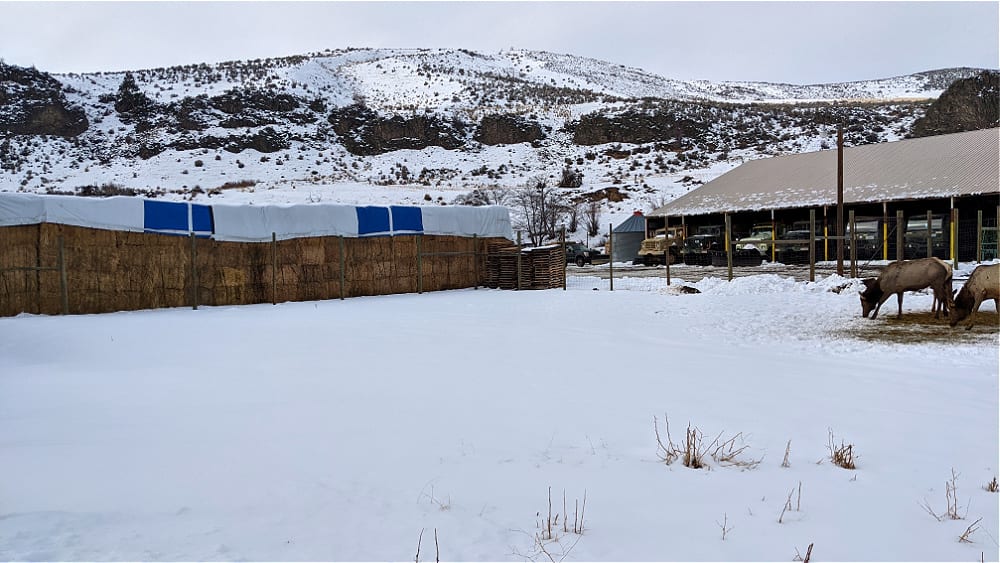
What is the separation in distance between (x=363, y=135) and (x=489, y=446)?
68065 mm

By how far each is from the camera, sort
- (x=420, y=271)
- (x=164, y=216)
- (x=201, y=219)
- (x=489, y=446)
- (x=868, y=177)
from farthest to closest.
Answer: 1. (x=868, y=177)
2. (x=420, y=271)
3. (x=201, y=219)
4. (x=164, y=216)
5. (x=489, y=446)

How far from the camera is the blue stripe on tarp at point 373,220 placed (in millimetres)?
19375

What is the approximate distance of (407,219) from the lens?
66.5 feet

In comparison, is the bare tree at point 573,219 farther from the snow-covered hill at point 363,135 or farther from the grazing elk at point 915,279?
the grazing elk at point 915,279

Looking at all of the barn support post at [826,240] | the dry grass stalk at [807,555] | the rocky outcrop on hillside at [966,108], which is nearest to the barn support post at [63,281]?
the dry grass stalk at [807,555]

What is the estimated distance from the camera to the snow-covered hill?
5228 cm

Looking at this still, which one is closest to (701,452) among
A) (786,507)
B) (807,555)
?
(786,507)

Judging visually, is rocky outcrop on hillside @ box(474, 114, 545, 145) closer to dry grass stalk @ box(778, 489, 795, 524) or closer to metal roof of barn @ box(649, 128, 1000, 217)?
metal roof of barn @ box(649, 128, 1000, 217)

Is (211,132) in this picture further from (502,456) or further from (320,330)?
(502,456)

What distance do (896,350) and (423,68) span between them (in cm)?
9946

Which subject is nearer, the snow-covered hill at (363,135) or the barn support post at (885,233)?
the barn support post at (885,233)

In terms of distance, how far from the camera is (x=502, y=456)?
4980mm

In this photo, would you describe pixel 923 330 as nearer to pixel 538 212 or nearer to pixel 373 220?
pixel 373 220

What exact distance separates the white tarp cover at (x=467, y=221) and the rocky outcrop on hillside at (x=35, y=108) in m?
55.3
